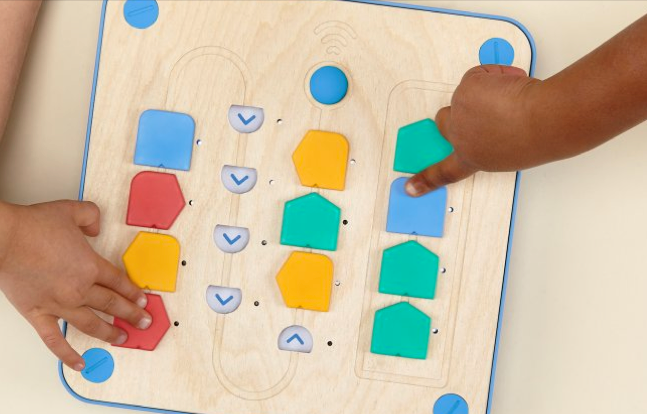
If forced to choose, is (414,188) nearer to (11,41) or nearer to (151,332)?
(151,332)

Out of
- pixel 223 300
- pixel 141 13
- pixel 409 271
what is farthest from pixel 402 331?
pixel 141 13

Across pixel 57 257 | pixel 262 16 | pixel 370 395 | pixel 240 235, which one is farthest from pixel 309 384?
pixel 262 16

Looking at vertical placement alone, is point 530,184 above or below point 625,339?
above

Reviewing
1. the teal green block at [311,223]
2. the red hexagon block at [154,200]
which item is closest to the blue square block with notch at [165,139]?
the red hexagon block at [154,200]

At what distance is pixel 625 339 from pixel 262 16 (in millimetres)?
517

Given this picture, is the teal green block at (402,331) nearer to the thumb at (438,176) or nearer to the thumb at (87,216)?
the thumb at (438,176)

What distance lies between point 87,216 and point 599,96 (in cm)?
48

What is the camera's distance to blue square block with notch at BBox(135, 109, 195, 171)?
67cm

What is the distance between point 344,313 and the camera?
2.20 ft

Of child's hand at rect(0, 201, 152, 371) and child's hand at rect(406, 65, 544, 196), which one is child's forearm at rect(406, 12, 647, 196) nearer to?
child's hand at rect(406, 65, 544, 196)

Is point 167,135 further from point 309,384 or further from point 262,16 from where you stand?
point 309,384

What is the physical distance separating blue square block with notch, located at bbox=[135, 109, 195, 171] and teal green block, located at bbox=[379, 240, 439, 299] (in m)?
0.23

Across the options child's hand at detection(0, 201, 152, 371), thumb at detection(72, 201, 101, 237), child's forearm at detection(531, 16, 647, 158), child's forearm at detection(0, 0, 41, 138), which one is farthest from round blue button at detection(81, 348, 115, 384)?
child's forearm at detection(531, 16, 647, 158)

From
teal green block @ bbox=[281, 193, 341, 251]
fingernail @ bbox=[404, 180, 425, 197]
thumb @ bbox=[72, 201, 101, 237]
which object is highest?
fingernail @ bbox=[404, 180, 425, 197]
